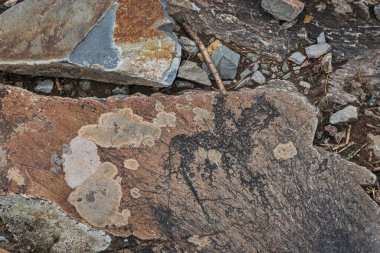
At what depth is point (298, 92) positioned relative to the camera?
3.16 m

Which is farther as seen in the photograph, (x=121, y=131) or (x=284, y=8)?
(x=284, y=8)

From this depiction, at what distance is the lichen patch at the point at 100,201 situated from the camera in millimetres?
2859

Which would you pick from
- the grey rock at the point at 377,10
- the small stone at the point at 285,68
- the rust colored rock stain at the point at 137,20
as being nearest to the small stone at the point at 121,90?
the rust colored rock stain at the point at 137,20

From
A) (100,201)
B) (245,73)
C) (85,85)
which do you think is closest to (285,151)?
(245,73)

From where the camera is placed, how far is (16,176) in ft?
9.57

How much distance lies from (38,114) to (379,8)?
206 cm

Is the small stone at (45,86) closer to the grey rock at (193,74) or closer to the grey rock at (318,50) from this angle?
the grey rock at (193,74)

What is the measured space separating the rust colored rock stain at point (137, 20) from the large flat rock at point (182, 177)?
1.25ft

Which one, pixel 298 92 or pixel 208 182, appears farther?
pixel 298 92

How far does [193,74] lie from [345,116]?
91 centimetres

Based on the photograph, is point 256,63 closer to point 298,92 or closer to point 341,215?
point 298,92

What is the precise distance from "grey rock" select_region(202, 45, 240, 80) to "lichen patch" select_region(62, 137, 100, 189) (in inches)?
34.0

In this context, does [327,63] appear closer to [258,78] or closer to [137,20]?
[258,78]

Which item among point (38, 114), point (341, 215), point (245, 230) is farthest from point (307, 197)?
point (38, 114)
